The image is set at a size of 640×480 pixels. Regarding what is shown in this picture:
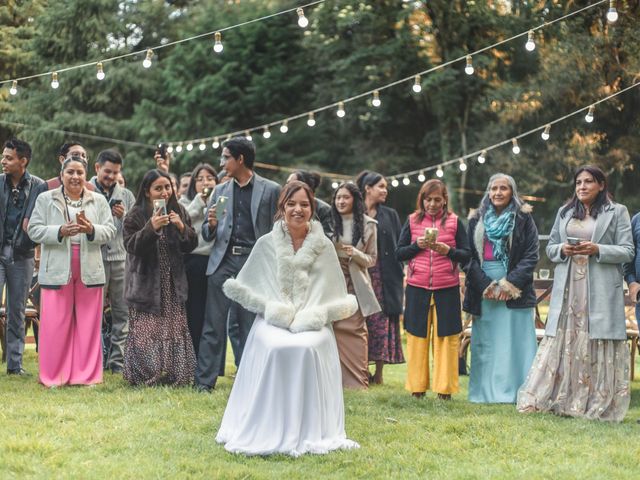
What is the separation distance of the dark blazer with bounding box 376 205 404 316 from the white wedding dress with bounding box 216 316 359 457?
3.21m

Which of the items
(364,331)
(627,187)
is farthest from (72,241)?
(627,187)

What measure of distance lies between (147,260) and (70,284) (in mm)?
723

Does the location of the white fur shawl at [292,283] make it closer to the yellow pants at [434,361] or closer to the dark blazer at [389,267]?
the yellow pants at [434,361]

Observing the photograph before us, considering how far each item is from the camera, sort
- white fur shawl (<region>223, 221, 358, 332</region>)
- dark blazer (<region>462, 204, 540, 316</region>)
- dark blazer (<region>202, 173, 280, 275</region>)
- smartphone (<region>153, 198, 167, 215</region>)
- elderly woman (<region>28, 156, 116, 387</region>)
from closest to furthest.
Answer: white fur shawl (<region>223, 221, 358, 332</region>) < smartphone (<region>153, 198, 167, 215</region>) < dark blazer (<region>202, 173, 280, 275</region>) < dark blazer (<region>462, 204, 540, 316</region>) < elderly woman (<region>28, 156, 116, 387</region>)

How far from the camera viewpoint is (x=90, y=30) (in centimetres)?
2870

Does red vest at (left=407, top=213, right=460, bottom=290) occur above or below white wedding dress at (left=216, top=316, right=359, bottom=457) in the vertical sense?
above

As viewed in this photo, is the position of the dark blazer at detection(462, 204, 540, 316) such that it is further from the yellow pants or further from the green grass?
the green grass

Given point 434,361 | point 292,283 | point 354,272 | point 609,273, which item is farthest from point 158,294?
point 609,273

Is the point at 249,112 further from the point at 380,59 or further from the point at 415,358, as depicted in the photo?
the point at 415,358

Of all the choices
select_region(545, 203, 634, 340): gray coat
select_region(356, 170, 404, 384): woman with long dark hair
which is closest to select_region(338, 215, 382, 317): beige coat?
select_region(356, 170, 404, 384): woman with long dark hair

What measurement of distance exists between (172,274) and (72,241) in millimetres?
914

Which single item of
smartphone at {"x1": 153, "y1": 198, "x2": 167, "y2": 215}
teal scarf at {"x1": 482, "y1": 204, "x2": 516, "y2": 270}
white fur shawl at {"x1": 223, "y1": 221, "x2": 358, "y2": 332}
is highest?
smartphone at {"x1": 153, "y1": 198, "x2": 167, "y2": 215}

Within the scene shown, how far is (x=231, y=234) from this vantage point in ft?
25.0

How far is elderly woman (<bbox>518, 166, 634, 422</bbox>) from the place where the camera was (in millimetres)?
7016
